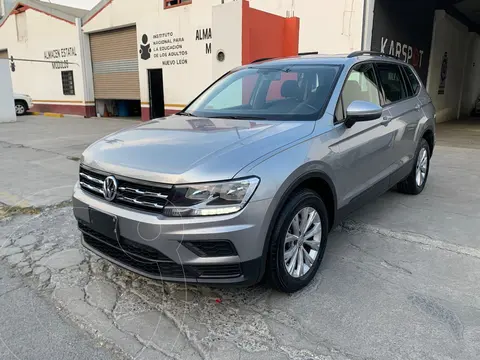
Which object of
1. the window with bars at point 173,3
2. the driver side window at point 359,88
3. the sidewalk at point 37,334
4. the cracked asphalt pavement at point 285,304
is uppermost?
the window with bars at point 173,3

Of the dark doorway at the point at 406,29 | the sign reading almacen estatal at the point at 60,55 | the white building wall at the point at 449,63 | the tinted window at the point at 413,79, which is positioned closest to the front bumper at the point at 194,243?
the tinted window at the point at 413,79

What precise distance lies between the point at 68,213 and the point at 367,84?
12.2 ft

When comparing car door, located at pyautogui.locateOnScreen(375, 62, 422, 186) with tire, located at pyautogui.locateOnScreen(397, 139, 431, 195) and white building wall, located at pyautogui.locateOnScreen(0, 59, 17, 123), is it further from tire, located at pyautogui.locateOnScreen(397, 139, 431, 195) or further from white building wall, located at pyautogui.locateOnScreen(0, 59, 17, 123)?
white building wall, located at pyautogui.locateOnScreen(0, 59, 17, 123)

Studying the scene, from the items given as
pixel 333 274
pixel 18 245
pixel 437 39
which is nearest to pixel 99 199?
pixel 18 245

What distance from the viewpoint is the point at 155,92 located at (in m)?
16.7

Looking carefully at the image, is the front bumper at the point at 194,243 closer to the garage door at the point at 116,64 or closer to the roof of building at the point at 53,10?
the garage door at the point at 116,64

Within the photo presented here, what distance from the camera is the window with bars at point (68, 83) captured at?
20100mm

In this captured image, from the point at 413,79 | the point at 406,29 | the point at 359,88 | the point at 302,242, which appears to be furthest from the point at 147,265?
the point at 406,29

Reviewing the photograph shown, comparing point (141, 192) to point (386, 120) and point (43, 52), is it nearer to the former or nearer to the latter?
point (386, 120)

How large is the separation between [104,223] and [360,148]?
2226 mm

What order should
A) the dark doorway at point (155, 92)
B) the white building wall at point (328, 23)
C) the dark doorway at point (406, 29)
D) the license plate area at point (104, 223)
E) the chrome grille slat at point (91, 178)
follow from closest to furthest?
the license plate area at point (104, 223) < the chrome grille slat at point (91, 178) < the white building wall at point (328, 23) < the dark doorway at point (406, 29) < the dark doorway at point (155, 92)

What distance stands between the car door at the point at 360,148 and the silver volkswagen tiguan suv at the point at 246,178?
0.01m

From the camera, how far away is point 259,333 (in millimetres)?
2508

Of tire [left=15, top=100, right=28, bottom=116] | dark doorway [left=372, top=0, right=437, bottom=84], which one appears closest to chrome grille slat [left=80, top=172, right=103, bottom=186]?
dark doorway [left=372, top=0, right=437, bottom=84]
